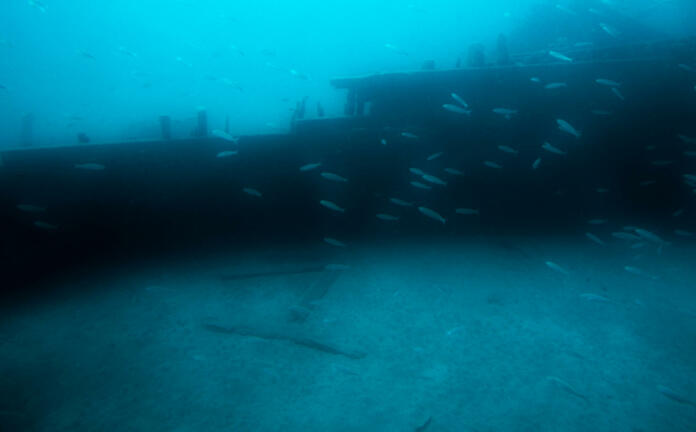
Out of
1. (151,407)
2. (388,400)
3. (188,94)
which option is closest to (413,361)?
(388,400)

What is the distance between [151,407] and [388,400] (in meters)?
2.46

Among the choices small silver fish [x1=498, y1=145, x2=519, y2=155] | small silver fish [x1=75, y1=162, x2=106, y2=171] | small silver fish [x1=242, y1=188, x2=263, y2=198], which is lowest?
small silver fish [x1=242, y1=188, x2=263, y2=198]

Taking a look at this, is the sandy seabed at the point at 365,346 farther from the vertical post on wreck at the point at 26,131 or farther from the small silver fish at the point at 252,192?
the vertical post on wreck at the point at 26,131

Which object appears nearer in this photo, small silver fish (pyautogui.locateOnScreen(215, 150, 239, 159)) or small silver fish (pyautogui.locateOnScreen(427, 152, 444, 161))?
small silver fish (pyautogui.locateOnScreen(215, 150, 239, 159))

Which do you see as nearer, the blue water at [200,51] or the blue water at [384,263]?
the blue water at [384,263]

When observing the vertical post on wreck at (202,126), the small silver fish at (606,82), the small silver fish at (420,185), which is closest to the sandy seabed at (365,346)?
the small silver fish at (420,185)

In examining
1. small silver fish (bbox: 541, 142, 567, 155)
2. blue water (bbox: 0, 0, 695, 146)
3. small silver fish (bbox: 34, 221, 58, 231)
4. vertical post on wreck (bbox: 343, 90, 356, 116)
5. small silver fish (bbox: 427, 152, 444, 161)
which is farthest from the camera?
blue water (bbox: 0, 0, 695, 146)

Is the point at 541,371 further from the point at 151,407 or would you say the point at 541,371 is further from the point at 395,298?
Answer: the point at 151,407

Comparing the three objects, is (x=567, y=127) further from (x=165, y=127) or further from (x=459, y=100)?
(x=165, y=127)

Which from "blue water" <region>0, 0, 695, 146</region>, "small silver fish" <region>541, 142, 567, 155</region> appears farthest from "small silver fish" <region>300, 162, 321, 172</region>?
"blue water" <region>0, 0, 695, 146</region>

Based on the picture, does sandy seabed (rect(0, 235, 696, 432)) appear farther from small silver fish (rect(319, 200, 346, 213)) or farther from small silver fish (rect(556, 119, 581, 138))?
small silver fish (rect(556, 119, 581, 138))

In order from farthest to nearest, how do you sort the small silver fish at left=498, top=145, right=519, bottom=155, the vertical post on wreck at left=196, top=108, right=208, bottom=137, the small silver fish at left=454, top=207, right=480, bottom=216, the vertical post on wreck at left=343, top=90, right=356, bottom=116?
1. the vertical post on wreck at left=343, top=90, right=356, bottom=116
2. the vertical post on wreck at left=196, top=108, right=208, bottom=137
3. the small silver fish at left=454, top=207, right=480, bottom=216
4. the small silver fish at left=498, top=145, right=519, bottom=155

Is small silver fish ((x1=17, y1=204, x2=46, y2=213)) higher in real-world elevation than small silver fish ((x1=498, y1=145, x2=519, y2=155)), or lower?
lower

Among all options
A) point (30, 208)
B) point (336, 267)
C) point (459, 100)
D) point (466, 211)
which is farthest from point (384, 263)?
point (30, 208)
